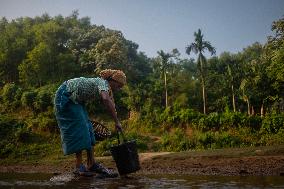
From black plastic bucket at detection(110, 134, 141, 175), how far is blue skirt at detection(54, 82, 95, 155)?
42 cm

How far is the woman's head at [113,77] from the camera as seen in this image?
556 cm

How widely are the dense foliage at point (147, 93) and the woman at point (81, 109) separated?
1998cm

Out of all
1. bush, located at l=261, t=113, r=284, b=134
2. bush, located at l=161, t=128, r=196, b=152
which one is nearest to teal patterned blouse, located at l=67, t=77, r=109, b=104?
bush, located at l=161, t=128, r=196, b=152

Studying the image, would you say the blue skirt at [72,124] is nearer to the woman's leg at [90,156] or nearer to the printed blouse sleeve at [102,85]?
the woman's leg at [90,156]

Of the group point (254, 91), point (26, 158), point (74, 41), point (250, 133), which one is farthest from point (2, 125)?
point (254, 91)

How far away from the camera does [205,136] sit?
28062mm

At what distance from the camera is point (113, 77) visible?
5543 mm

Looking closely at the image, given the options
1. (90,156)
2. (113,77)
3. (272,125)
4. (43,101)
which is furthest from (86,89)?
(43,101)

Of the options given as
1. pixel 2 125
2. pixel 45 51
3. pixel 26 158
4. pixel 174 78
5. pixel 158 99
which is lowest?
pixel 26 158

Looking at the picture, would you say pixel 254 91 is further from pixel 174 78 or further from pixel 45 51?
pixel 45 51

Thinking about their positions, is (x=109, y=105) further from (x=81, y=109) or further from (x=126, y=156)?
(x=126, y=156)

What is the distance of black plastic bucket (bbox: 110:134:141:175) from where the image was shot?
17.2 ft

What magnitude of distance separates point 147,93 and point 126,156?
129 feet

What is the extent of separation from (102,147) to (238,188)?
2214 centimetres
